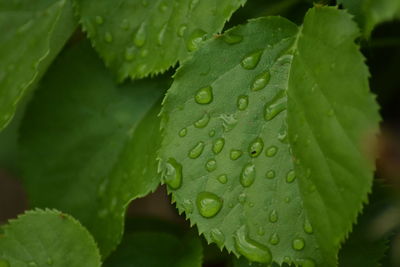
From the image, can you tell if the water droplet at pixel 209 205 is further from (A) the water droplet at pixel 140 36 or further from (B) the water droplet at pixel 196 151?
(A) the water droplet at pixel 140 36

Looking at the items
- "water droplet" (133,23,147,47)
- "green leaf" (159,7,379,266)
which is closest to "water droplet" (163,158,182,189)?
"green leaf" (159,7,379,266)

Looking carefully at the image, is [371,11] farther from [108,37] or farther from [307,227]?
[108,37]

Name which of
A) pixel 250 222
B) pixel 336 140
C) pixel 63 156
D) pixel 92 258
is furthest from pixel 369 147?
pixel 63 156

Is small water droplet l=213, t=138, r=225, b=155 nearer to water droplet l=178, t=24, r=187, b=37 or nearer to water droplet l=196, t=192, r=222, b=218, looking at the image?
water droplet l=196, t=192, r=222, b=218

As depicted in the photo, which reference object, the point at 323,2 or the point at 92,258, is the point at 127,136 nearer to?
the point at 92,258

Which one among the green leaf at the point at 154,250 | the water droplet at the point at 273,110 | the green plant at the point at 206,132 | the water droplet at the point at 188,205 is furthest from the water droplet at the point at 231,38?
the green leaf at the point at 154,250

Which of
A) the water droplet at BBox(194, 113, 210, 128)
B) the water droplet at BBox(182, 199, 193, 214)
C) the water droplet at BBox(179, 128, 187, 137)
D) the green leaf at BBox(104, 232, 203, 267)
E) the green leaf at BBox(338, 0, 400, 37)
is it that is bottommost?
the green leaf at BBox(104, 232, 203, 267)
